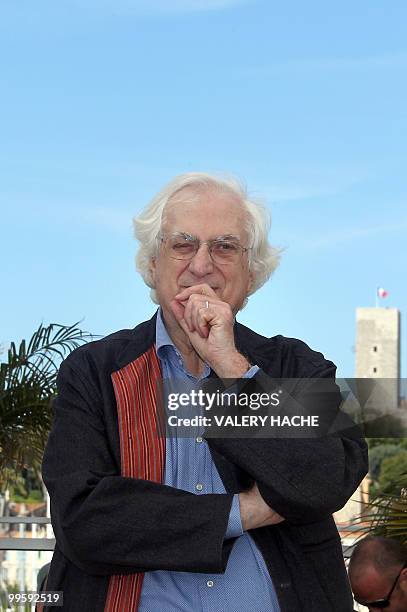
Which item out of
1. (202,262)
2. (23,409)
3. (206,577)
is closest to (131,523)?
(206,577)

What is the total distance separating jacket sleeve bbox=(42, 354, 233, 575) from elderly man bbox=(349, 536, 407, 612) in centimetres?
203

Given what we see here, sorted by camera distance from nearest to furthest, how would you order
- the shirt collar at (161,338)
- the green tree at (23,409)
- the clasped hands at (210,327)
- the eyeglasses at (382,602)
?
the clasped hands at (210,327)
the shirt collar at (161,338)
the eyeglasses at (382,602)
the green tree at (23,409)

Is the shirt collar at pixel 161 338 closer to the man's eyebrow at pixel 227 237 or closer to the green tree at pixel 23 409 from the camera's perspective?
the man's eyebrow at pixel 227 237

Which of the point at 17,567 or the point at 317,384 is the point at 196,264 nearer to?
the point at 317,384

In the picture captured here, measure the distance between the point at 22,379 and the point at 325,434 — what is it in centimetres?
570

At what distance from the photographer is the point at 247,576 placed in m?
2.10

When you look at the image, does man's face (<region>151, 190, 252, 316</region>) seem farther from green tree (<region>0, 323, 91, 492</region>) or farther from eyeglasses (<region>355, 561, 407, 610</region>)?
green tree (<region>0, 323, 91, 492</region>)

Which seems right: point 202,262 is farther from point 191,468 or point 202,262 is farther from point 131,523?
point 131,523

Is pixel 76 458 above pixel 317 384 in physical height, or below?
below

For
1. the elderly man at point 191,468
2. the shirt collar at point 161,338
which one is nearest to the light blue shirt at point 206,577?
the elderly man at point 191,468

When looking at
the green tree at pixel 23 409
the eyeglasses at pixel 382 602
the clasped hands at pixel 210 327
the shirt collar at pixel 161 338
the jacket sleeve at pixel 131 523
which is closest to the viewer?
the jacket sleeve at pixel 131 523

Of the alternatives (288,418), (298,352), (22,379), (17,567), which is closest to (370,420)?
(298,352)

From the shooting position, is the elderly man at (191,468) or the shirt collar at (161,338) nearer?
the elderly man at (191,468)

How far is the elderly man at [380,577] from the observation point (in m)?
3.97
